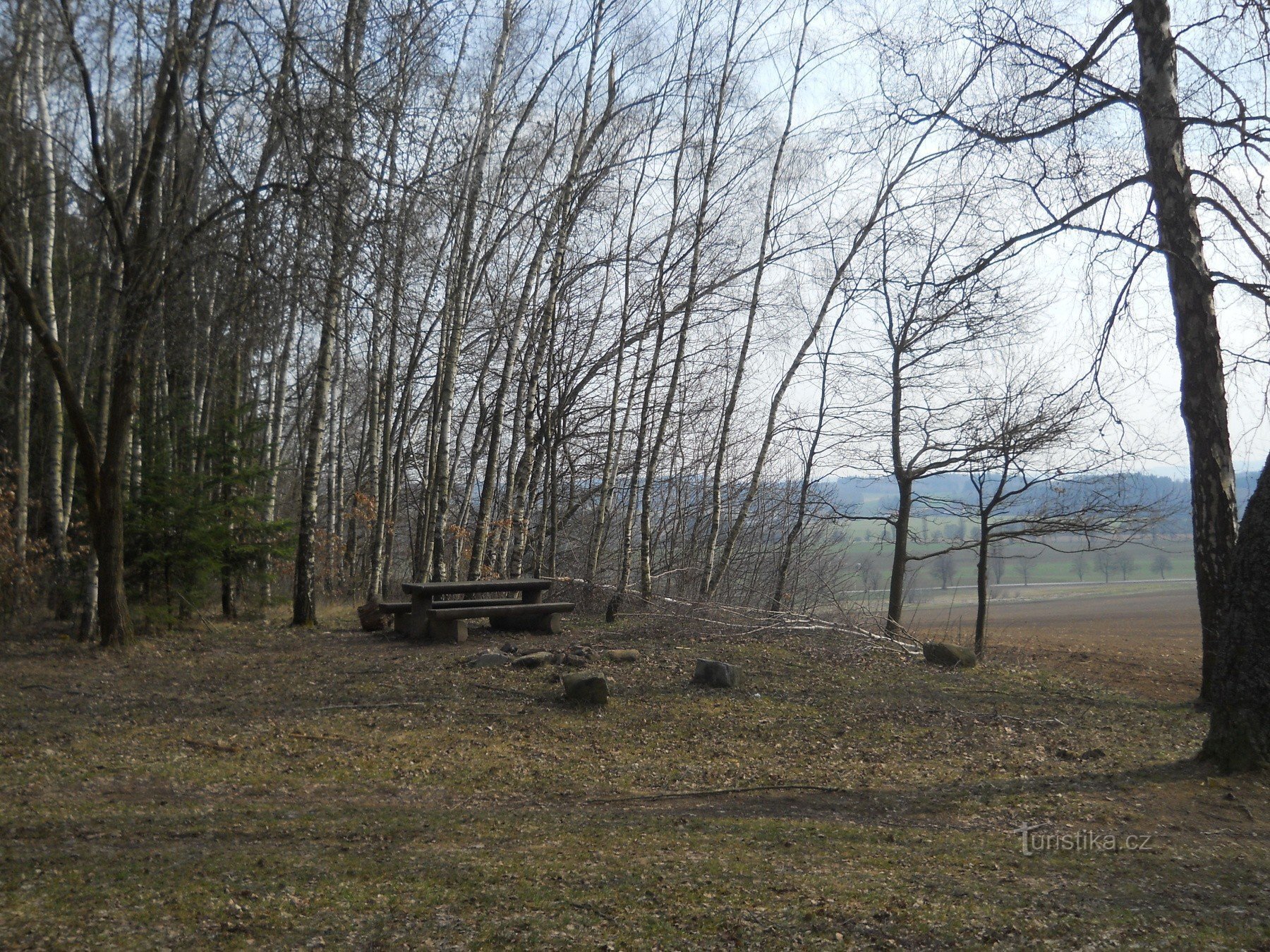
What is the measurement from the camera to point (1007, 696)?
806 cm

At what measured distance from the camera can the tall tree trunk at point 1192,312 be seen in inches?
277

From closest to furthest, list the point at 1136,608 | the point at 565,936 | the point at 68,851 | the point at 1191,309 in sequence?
the point at 565,936, the point at 68,851, the point at 1191,309, the point at 1136,608

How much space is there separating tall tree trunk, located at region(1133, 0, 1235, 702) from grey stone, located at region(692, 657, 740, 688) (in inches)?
156

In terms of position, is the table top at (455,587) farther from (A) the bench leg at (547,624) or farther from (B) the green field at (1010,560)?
(B) the green field at (1010,560)

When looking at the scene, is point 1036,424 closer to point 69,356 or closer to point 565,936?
point 565,936

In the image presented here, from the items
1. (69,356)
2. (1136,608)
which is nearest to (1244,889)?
(69,356)

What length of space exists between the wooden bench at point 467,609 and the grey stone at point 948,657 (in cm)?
408

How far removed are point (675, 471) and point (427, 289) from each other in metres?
6.32

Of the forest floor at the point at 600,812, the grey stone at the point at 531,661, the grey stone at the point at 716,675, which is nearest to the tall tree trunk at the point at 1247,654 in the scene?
the forest floor at the point at 600,812

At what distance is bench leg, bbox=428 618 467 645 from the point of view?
9852mm

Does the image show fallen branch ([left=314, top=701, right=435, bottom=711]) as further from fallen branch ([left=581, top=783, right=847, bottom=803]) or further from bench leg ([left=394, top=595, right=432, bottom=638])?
bench leg ([left=394, top=595, right=432, bottom=638])

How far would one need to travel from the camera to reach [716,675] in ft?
26.4

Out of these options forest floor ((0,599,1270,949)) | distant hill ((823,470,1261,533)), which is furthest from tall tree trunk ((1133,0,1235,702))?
forest floor ((0,599,1270,949))

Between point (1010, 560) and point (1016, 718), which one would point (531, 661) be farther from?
point (1010, 560)
